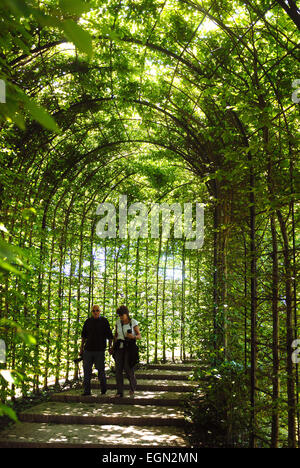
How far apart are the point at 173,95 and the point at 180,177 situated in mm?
3318

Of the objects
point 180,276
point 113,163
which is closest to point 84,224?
point 113,163

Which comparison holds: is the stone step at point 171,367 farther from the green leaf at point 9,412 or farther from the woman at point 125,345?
the green leaf at point 9,412

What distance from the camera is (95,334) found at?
20.2ft

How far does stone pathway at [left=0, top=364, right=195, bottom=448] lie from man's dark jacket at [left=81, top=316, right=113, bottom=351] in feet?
2.66

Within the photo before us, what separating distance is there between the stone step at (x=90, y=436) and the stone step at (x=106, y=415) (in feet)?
0.42

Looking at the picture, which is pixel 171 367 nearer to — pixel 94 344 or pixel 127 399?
pixel 127 399

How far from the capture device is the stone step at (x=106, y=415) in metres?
5.06

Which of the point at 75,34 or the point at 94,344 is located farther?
the point at 94,344

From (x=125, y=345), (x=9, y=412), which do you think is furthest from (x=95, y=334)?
(x=9, y=412)

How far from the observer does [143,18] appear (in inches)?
160

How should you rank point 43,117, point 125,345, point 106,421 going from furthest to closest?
point 125,345 → point 106,421 → point 43,117

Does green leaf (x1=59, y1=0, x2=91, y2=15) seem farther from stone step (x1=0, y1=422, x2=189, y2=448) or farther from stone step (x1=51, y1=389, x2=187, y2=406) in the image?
stone step (x1=51, y1=389, x2=187, y2=406)

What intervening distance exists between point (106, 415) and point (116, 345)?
3.78 feet

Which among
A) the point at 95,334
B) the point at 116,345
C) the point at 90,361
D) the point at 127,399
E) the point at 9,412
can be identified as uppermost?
the point at 9,412
